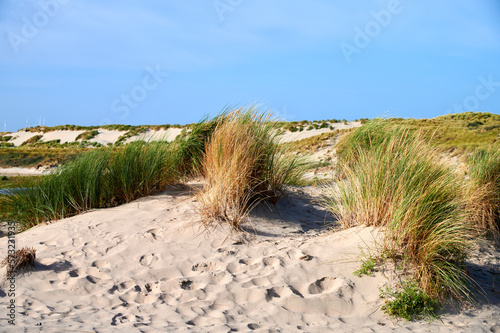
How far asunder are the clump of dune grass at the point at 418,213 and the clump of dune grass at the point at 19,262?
3699 millimetres

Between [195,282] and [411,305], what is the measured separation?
2.10 meters

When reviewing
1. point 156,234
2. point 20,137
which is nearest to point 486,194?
point 156,234

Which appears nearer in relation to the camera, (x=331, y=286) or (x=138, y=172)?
(x=331, y=286)

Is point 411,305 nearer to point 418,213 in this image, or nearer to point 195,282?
point 418,213

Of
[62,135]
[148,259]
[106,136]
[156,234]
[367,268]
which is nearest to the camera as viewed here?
[367,268]

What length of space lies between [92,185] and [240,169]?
2618 millimetres

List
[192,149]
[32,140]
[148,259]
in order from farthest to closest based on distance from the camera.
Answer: [32,140], [192,149], [148,259]

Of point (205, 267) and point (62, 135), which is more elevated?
point (62, 135)

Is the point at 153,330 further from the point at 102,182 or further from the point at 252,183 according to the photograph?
the point at 102,182

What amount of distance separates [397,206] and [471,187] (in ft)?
9.50

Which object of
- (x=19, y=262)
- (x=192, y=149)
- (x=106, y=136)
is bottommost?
(x=19, y=262)

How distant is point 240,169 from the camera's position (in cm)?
590

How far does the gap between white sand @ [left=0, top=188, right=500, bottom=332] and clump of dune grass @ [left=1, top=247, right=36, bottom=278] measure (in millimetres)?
116

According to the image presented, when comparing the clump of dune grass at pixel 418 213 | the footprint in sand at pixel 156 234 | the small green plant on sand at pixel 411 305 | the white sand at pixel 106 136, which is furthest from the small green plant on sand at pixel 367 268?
the white sand at pixel 106 136
